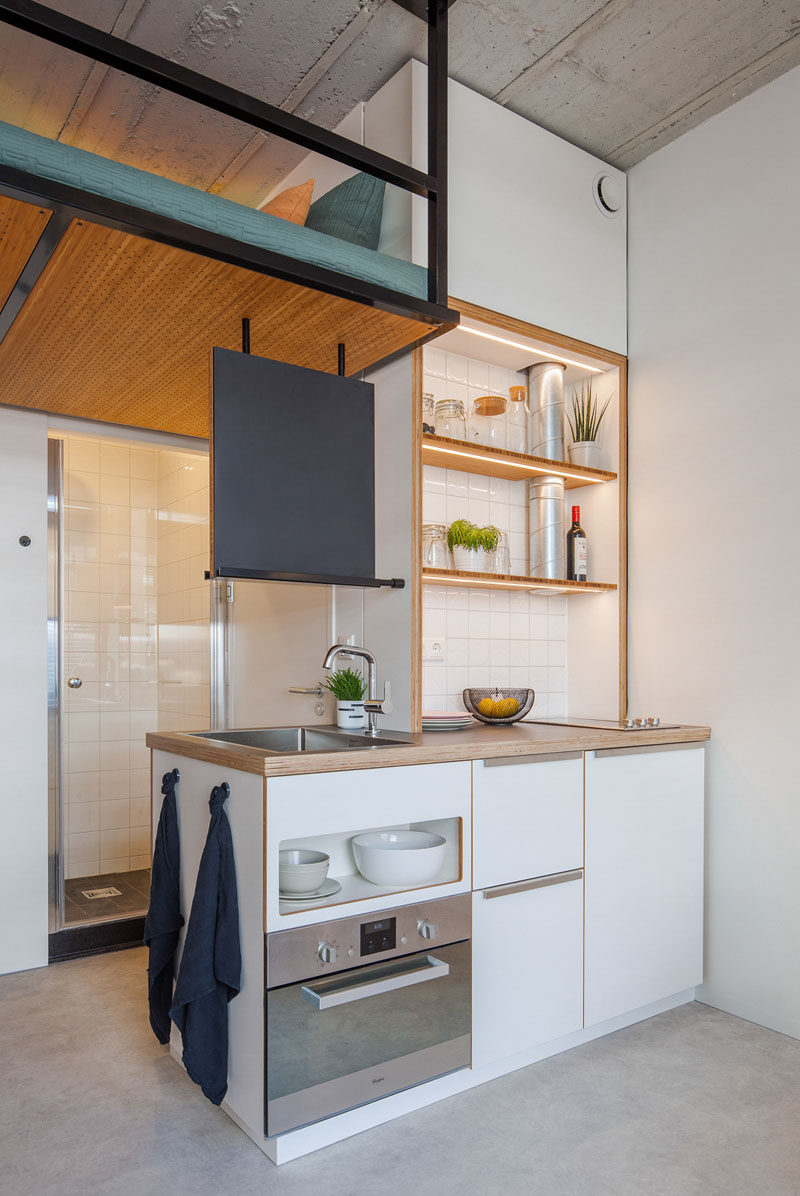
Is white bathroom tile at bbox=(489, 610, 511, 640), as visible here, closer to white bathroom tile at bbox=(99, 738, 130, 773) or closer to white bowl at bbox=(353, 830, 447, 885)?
white bowl at bbox=(353, 830, 447, 885)

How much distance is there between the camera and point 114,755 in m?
4.39

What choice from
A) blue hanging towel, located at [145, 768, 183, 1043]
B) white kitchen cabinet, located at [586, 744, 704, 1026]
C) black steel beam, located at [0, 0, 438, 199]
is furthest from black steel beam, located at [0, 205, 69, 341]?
white kitchen cabinet, located at [586, 744, 704, 1026]

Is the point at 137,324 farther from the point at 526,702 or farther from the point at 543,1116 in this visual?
the point at 543,1116

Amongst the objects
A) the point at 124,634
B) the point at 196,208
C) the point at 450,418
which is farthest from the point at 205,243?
the point at 124,634

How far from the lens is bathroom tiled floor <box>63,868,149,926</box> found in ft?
11.5

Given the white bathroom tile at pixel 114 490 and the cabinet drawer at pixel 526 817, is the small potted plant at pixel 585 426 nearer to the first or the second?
the cabinet drawer at pixel 526 817

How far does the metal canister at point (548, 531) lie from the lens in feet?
10.8

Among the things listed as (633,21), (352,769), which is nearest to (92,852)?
(352,769)

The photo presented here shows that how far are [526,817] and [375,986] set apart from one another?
662 mm

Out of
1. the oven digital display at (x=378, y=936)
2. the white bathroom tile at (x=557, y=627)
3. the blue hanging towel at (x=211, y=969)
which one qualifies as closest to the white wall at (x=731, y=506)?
the white bathroom tile at (x=557, y=627)

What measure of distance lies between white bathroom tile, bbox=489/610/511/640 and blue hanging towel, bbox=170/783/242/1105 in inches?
62.3

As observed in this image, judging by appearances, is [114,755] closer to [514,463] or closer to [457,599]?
[457,599]

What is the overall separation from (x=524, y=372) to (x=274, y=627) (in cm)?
149

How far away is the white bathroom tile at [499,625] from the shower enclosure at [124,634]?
1.54 metres
